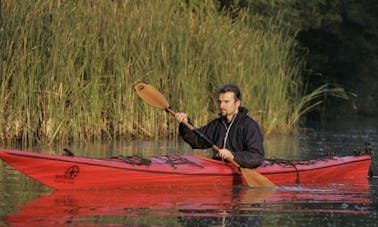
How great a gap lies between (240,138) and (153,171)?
109 cm

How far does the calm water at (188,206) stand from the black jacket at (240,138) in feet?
1.08

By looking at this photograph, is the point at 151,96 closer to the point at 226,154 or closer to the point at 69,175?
the point at 226,154

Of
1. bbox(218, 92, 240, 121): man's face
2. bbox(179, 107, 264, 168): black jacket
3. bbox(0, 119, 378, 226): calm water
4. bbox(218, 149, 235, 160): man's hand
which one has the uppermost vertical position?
bbox(218, 92, 240, 121): man's face

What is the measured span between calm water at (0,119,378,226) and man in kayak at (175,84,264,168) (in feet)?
1.15

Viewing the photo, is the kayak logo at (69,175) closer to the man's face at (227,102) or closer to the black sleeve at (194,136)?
the black sleeve at (194,136)

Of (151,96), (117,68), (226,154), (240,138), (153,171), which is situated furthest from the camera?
(117,68)

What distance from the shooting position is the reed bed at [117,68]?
14.2m

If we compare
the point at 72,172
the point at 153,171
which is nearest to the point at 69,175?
the point at 72,172

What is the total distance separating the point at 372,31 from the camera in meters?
27.7

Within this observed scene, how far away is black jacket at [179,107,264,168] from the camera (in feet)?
33.8

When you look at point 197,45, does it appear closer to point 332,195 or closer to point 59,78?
point 59,78

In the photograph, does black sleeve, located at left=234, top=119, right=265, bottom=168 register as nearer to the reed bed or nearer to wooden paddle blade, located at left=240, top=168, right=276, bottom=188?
wooden paddle blade, located at left=240, top=168, right=276, bottom=188

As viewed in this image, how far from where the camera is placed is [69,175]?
31.0ft

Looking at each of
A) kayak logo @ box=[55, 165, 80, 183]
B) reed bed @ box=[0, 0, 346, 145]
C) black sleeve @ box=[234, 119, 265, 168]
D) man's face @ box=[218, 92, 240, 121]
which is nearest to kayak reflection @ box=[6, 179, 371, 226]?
kayak logo @ box=[55, 165, 80, 183]
